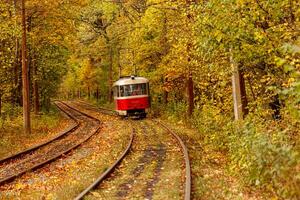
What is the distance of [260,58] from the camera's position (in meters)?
10.9

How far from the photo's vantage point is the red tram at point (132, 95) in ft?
105

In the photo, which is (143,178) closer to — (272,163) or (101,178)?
(101,178)

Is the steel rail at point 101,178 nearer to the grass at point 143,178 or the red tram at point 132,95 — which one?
the grass at point 143,178

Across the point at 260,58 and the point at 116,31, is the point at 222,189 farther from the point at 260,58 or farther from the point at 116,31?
the point at 116,31

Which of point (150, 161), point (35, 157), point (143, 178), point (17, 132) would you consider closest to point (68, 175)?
point (143, 178)

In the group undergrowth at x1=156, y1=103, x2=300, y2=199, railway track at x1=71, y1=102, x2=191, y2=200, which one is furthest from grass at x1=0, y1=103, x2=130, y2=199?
undergrowth at x1=156, y1=103, x2=300, y2=199

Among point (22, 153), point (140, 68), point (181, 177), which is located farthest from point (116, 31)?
point (181, 177)

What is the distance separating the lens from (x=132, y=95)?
32188 millimetres

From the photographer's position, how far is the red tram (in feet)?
105

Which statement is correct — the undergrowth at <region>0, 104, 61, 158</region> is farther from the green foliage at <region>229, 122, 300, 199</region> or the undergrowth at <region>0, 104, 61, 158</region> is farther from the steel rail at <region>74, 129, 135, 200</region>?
the green foliage at <region>229, 122, 300, 199</region>

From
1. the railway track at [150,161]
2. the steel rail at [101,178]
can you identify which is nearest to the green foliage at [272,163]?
the railway track at [150,161]

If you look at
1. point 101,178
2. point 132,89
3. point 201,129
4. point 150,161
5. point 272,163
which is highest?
point 132,89

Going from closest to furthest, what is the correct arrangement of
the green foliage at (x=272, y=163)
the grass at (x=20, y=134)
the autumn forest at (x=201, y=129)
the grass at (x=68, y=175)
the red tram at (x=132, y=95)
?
the green foliage at (x=272, y=163) → the autumn forest at (x=201, y=129) → the grass at (x=68, y=175) → the grass at (x=20, y=134) → the red tram at (x=132, y=95)

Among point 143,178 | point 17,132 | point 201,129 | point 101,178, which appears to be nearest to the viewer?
point 101,178
